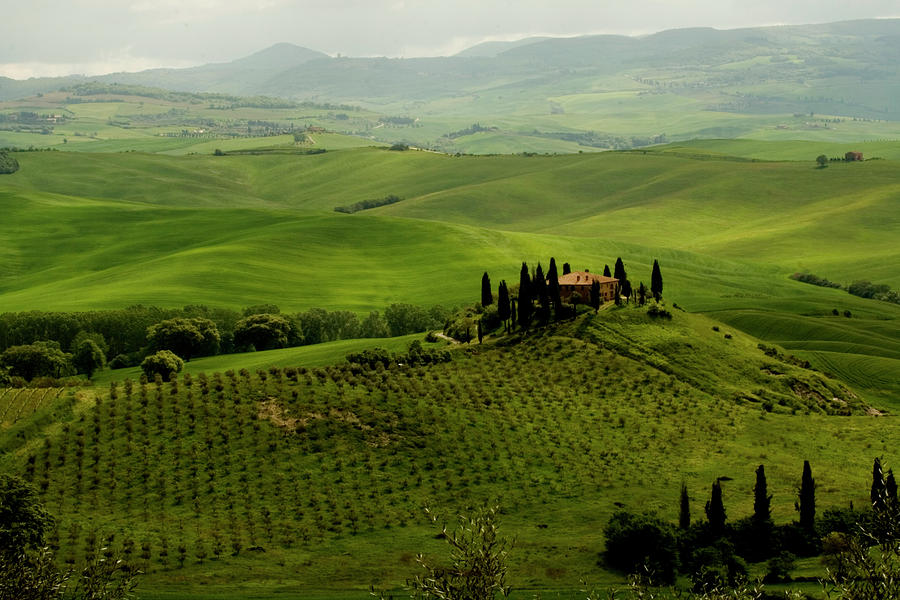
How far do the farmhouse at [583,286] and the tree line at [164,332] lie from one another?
30.3 m

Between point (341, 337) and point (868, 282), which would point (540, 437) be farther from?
point (868, 282)

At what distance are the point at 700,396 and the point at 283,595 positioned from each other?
56.6m

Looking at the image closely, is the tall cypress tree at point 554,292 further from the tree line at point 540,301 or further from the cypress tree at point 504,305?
the cypress tree at point 504,305

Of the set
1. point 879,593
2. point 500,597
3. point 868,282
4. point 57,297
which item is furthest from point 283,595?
point 868,282

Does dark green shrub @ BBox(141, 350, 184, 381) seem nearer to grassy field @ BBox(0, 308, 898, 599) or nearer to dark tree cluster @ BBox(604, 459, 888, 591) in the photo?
grassy field @ BBox(0, 308, 898, 599)

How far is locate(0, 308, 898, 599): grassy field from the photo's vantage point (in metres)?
61.0

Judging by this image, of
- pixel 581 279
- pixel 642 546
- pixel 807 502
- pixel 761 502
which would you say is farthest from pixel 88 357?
pixel 807 502

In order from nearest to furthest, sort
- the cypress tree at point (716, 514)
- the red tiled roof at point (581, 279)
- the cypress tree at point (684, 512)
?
the cypress tree at point (716, 514)
the cypress tree at point (684, 512)
the red tiled roof at point (581, 279)

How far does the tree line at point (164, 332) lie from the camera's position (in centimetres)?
12269

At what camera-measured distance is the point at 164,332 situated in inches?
5113

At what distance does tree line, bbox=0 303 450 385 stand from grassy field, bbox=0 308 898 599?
3690 centimetres

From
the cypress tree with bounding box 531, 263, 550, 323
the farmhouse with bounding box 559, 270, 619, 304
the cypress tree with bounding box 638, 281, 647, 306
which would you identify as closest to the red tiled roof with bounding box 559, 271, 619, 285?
the farmhouse with bounding box 559, 270, 619, 304

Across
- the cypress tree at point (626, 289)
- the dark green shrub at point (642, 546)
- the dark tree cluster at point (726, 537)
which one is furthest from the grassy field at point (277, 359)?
the dark tree cluster at point (726, 537)

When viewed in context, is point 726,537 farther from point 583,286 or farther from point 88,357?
point 88,357
